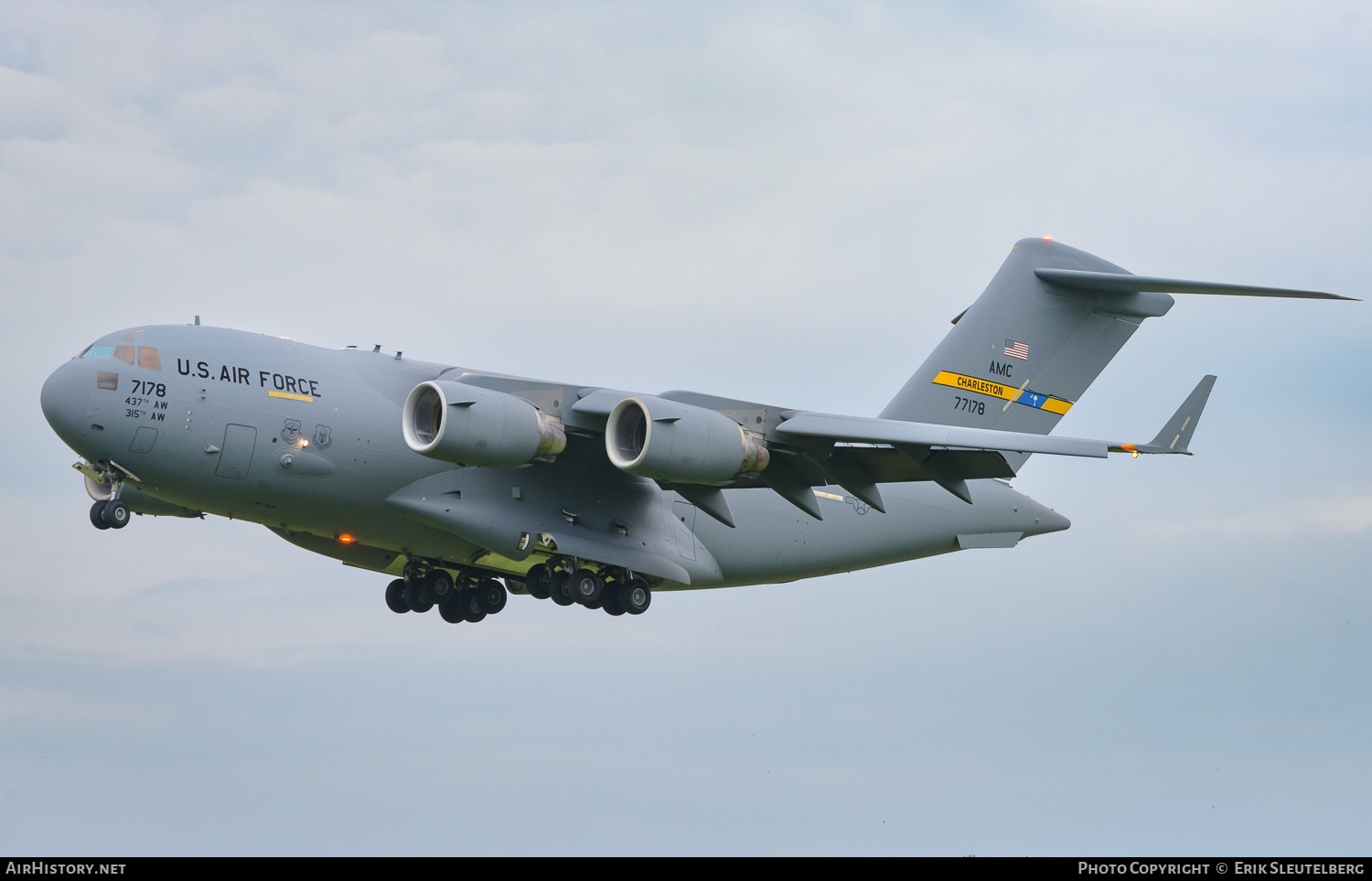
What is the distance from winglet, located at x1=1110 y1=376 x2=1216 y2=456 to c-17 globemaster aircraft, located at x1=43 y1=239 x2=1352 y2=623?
0.06ft

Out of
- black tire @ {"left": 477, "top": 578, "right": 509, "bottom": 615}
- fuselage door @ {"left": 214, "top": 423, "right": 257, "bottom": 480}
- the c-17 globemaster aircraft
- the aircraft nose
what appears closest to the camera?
the aircraft nose

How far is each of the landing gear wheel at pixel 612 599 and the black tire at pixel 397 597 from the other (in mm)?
2354

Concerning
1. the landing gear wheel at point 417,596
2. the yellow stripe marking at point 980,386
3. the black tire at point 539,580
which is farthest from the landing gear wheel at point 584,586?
the yellow stripe marking at point 980,386

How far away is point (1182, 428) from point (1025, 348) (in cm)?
374

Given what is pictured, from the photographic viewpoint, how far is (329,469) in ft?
41.7

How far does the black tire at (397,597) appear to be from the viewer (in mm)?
15164

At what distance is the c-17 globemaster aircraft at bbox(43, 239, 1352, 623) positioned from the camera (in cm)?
1213

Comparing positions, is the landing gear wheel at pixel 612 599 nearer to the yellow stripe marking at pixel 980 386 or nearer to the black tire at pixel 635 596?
the black tire at pixel 635 596

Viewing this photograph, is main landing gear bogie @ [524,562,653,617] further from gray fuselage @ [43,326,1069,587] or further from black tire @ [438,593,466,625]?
black tire @ [438,593,466,625]

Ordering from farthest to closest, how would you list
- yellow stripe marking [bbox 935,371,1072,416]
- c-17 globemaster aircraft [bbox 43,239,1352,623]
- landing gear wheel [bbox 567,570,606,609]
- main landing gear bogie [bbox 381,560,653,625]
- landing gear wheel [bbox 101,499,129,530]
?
yellow stripe marking [bbox 935,371,1072,416], main landing gear bogie [bbox 381,560,653,625], landing gear wheel [bbox 567,570,606,609], landing gear wheel [bbox 101,499,129,530], c-17 globemaster aircraft [bbox 43,239,1352,623]

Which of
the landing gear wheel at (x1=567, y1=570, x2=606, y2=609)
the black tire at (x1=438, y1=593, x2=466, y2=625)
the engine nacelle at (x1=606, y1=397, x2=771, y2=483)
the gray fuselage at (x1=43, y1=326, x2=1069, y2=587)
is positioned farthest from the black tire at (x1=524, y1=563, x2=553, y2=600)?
the engine nacelle at (x1=606, y1=397, x2=771, y2=483)

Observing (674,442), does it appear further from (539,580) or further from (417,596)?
(417,596)

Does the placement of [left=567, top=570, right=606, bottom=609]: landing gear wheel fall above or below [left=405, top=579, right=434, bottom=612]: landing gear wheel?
below
